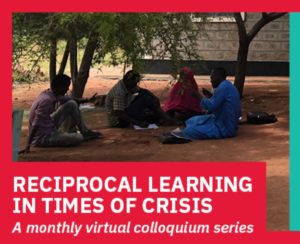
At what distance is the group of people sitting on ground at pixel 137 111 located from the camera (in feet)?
26.6

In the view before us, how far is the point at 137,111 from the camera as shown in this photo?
9625mm

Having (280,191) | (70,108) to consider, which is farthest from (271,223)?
(70,108)

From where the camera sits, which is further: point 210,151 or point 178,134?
point 178,134

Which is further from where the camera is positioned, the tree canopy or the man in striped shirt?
the man in striped shirt

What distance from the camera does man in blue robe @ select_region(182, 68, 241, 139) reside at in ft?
27.7

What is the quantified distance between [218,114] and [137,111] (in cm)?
151

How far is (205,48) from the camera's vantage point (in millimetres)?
19156

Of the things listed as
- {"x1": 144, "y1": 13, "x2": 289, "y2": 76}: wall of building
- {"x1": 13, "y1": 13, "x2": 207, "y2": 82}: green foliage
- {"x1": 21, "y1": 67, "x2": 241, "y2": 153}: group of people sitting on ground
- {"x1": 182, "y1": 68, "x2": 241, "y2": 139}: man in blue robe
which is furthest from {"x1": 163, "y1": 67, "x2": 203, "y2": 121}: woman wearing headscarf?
{"x1": 144, "y1": 13, "x2": 289, "y2": 76}: wall of building

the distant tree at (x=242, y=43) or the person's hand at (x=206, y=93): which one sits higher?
the distant tree at (x=242, y=43)

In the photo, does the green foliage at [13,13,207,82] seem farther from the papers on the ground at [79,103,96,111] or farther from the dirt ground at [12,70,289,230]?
the papers on the ground at [79,103,96,111]

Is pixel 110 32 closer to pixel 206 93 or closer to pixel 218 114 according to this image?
pixel 218 114

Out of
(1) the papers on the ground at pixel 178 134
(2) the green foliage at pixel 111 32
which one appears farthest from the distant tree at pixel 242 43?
(2) the green foliage at pixel 111 32

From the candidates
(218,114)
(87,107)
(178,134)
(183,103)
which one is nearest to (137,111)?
(183,103)

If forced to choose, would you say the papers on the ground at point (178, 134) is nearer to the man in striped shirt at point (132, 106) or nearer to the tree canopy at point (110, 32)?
the man in striped shirt at point (132, 106)
